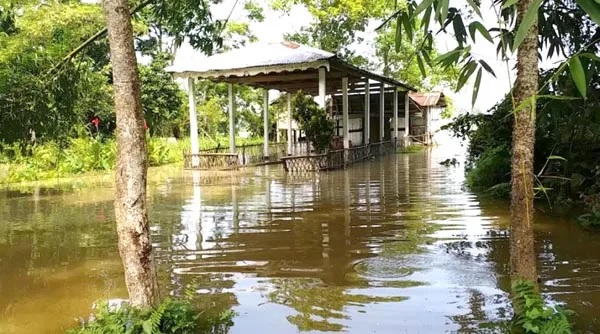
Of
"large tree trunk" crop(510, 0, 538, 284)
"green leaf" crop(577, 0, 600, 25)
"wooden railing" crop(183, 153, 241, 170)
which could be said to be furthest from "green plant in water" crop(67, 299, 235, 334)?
"wooden railing" crop(183, 153, 241, 170)

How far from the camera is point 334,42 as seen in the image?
36.2m

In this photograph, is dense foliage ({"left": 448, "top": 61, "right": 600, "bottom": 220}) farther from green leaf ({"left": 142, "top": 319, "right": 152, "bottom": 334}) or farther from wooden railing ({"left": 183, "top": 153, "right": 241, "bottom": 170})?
wooden railing ({"left": 183, "top": 153, "right": 241, "bottom": 170})

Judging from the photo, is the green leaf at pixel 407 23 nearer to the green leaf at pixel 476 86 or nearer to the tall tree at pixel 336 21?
the green leaf at pixel 476 86

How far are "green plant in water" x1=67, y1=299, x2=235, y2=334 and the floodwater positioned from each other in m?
0.25

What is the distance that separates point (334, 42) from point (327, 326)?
33.2 metres

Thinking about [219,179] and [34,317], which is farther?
[219,179]

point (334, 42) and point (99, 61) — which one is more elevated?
point (334, 42)

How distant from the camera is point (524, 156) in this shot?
383cm

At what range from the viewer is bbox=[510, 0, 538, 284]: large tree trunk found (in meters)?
3.75

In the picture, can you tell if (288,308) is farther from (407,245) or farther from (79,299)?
(407,245)

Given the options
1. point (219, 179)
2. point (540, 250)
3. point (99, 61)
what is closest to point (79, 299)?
point (540, 250)

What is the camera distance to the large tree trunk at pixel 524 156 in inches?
148

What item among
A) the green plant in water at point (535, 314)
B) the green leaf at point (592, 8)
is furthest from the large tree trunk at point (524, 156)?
the green leaf at point (592, 8)

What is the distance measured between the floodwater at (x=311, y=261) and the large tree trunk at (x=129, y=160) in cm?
94
